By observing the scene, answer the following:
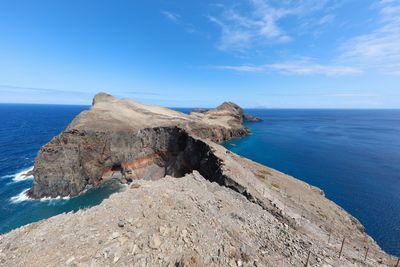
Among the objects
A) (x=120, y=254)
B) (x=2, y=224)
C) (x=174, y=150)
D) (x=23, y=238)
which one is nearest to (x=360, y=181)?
(x=174, y=150)

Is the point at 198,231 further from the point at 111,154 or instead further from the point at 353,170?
the point at 353,170

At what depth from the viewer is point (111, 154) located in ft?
207

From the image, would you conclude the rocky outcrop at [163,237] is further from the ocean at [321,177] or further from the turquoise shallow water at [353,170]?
the ocean at [321,177]

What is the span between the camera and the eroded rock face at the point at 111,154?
5231cm

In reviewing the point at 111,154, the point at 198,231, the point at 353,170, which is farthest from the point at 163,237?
the point at 353,170

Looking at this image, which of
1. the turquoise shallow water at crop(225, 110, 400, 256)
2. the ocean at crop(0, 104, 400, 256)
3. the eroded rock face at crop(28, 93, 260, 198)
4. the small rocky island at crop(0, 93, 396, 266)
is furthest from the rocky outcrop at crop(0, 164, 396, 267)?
the ocean at crop(0, 104, 400, 256)

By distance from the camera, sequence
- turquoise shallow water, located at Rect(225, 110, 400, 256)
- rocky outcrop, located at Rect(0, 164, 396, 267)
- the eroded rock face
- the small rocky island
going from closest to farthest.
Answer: rocky outcrop, located at Rect(0, 164, 396, 267), the small rocky island, turquoise shallow water, located at Rect(225, 110, 400, 256), the eroded rock face

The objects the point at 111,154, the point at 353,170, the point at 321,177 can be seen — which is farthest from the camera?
the point at 353,170

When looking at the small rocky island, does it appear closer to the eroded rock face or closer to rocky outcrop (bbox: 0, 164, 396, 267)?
rocky outcrop (bbox: 0, 164, 396, 267)

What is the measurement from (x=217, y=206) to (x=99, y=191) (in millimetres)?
41063

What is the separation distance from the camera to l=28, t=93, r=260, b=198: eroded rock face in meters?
52.3

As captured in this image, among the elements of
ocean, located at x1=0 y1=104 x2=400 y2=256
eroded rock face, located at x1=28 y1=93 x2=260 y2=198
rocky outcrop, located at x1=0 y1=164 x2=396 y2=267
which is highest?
rocky outcrop, located at x1=0 y1=164 x2=396 y2=267

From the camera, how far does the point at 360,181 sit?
6019cm

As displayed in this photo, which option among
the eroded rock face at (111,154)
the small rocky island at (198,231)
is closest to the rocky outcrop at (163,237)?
the small rocky island at (198,231)
